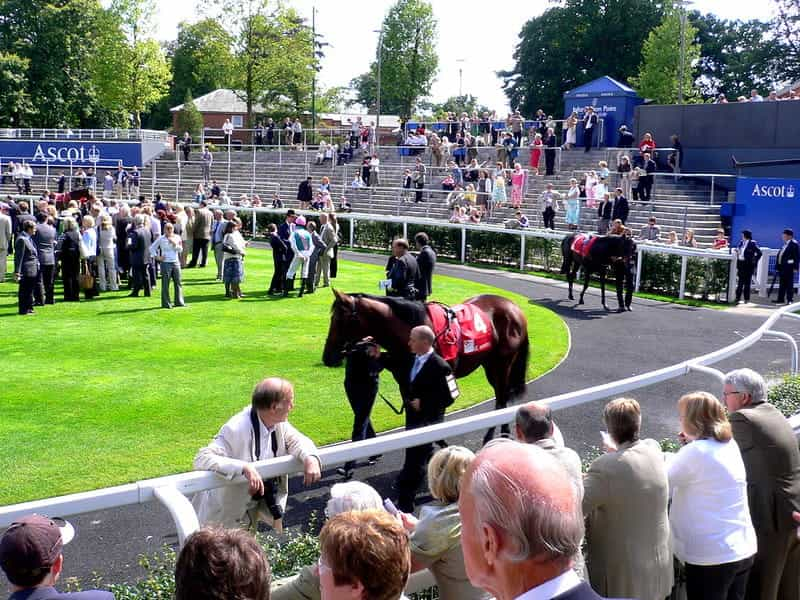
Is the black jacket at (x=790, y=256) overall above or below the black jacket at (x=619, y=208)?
below

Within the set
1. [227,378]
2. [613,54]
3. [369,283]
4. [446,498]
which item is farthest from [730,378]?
[613,54]

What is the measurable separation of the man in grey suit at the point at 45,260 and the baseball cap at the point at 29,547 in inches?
542

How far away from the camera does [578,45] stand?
207 ft

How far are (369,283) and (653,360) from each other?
27.7 ft

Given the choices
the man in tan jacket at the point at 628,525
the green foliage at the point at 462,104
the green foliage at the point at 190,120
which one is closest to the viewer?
the man in tan jacket at the point at 628,525

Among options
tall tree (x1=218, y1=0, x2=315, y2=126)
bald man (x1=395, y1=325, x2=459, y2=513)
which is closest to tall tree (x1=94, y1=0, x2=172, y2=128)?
tall tree (x1=218, y1=0, x2=315, y2=126)

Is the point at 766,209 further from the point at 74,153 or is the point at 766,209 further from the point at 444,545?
the point at 74,153

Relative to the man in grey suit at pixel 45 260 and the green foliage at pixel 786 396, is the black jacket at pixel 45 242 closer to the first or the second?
the man in grey suit at pixel 45 260

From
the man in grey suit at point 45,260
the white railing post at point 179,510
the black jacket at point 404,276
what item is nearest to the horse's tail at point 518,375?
the black jacket at point 404,276

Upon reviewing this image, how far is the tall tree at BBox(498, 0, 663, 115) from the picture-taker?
6209 centimetres

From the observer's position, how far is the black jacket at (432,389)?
22.0ft

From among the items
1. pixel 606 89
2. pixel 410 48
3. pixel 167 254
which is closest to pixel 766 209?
pixel 606 89

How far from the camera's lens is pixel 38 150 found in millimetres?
42062

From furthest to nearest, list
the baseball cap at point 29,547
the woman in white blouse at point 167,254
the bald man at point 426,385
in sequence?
the woman in white blouse at point 167,254 < the bald man at point 426,385 < the baseball cap at point 29,547
